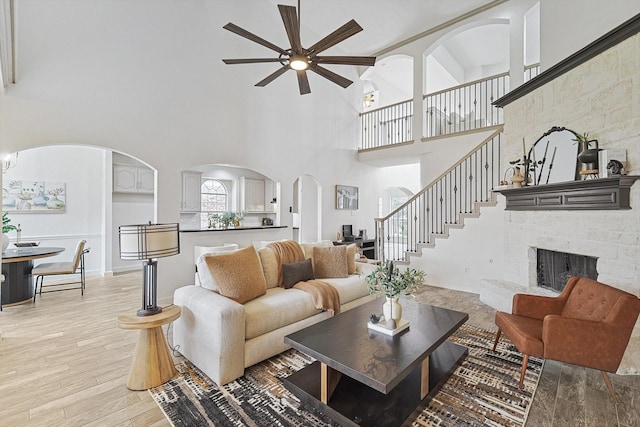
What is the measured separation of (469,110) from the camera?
6.60 metres

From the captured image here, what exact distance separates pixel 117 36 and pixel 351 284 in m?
4.58

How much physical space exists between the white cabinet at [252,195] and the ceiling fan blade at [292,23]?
5615 millimetres

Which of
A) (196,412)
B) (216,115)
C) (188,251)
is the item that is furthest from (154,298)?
(216,115)

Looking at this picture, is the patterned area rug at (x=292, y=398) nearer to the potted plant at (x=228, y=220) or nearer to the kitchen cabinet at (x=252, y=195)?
the potted plant at (x=228, y=220)

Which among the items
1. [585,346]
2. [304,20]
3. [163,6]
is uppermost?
[304,20]

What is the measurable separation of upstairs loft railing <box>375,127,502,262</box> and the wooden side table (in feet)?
14.9

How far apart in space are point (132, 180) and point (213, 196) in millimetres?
1991

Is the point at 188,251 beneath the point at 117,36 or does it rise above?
beneath

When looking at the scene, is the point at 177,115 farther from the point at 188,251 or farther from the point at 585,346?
the point at 585,346

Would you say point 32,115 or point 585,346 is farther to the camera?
point 32,115

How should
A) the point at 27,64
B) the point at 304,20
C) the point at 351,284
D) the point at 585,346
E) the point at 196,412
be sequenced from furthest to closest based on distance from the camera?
the point at 304,20 → the point at 351,284 → the point at 27,64 → the point at 585,346 → the point at 196,412

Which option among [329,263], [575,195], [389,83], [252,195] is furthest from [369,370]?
[389,83]

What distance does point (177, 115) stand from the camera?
4613 mm

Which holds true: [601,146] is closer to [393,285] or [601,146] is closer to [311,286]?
[393,285]
